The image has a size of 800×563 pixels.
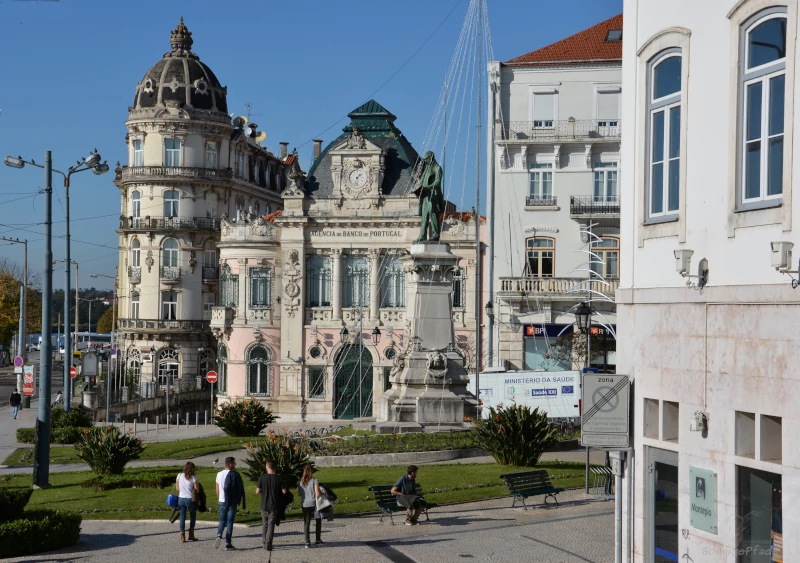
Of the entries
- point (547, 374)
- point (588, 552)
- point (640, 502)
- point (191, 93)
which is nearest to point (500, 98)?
point (547, 374)

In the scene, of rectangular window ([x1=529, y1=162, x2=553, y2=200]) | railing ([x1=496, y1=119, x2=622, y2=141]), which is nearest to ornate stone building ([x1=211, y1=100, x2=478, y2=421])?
rectangular window ([x1=529, y1=162, x2=553, y2=200])

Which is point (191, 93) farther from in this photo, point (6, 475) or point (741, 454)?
point (741, 454)

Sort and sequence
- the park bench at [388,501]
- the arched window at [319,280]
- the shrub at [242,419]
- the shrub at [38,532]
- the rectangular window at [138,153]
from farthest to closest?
the rectangular window at [138,153] < the arched window at [319,280] < the shrub at [242,419] < the park bench at [388,501] < the shrub at [38,532]

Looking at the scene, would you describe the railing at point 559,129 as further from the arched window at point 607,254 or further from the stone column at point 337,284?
the stone column at point 337,284

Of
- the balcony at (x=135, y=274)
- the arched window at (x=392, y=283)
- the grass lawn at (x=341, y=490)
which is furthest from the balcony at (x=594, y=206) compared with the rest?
the balcony at (x=135, y=274)

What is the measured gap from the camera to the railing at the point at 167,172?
242ft

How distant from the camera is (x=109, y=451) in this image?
29.4m

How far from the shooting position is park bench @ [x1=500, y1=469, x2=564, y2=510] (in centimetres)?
2339

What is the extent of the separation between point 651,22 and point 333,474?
16.8m

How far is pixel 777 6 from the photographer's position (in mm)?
11523

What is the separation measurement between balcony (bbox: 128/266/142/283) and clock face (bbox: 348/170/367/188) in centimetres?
1839

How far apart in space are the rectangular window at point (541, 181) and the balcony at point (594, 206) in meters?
1.43

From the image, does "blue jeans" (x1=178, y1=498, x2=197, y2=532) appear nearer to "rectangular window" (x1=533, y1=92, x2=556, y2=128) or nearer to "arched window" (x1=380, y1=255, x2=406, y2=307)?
"rectangular window" (x1=533, y1=92, x2=556, y2=128)

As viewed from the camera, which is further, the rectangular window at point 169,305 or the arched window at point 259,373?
the rectangular window at point 169,305
